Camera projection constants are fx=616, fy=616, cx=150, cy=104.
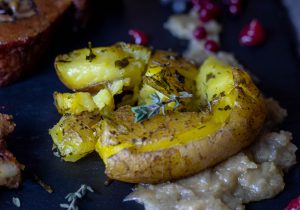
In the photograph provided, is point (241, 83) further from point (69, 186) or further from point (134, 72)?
point (69, 186)

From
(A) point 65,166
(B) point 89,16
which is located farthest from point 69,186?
(B) point 89,16

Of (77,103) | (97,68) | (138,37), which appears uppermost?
(97,68)

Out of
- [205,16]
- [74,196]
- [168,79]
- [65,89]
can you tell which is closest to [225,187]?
[168,79]

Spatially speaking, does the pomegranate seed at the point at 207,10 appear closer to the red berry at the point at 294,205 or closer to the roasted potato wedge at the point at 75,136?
the roasted potato wedge at the point at 75,136

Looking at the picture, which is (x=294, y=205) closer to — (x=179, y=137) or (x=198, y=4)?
(x=179, y=137)

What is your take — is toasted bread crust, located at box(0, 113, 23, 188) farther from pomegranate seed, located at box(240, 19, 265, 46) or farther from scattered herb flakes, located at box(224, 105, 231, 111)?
pomegranate seed, located at box(240, 19, 265, 46)

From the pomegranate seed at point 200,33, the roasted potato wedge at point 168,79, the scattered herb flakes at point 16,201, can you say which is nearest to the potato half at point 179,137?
the roasted potato wedge at point 168,79
